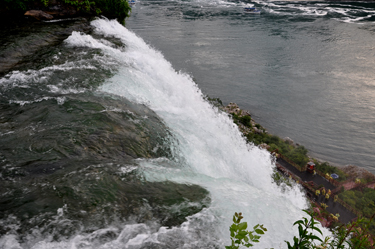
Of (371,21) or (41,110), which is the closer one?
(41,110)

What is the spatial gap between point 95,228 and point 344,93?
23.4 m

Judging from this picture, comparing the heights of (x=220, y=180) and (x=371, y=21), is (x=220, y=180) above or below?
below

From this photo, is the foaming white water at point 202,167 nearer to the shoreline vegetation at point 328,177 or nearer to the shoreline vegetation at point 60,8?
the shoreline vegetation at point 328,177

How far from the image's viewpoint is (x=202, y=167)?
6.16m

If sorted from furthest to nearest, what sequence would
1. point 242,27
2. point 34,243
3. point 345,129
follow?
1. point 242,27
2. point 345,129
3. point 34,243

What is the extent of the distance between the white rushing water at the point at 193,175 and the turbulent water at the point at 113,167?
0.02m

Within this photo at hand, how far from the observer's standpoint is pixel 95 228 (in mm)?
3219

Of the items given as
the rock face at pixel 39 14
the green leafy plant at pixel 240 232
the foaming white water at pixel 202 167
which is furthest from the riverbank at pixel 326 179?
the rock face at pixel 39 14

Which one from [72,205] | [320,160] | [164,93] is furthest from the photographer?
[320,160]

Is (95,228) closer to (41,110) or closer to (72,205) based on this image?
(72,205)

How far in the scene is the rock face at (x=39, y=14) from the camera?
16.0 meters

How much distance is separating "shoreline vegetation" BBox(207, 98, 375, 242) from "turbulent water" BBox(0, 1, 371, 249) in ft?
14.8

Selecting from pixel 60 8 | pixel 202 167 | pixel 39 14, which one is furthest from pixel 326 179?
pixel 60 8

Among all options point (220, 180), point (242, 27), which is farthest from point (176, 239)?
point (242, 27)
